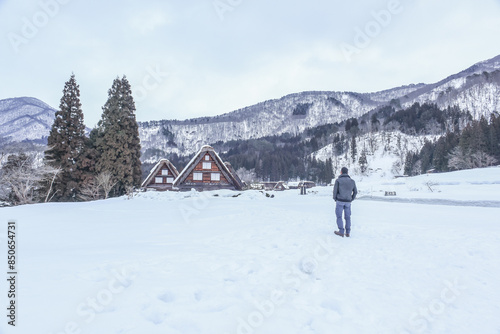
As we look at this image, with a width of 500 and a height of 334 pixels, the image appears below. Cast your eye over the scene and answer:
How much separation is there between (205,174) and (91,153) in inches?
467

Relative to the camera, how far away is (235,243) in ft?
20.2

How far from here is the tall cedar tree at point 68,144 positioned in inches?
940

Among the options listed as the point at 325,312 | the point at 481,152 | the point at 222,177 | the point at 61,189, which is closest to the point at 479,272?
the point at 325,312

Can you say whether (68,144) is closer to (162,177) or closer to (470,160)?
(162,177)

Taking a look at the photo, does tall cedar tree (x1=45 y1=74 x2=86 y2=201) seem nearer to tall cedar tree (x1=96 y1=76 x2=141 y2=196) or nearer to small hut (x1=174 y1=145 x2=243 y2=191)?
tall cedar tree (x1=96 y1=76 x2=141 y2=196)

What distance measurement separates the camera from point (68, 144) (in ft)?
80.7

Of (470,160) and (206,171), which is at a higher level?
(470,160)

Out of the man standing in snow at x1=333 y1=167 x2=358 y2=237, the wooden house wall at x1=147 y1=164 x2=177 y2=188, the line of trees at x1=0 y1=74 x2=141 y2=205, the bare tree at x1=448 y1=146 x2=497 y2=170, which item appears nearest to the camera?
the man standing in snow at x1=333 y1=167 x2=358 y2=237

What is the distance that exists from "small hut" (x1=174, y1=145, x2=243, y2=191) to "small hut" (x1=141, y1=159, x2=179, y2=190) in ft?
24.1

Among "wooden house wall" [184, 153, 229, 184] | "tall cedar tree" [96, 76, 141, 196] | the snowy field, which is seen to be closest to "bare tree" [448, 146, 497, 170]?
"wooden house wall" [184, 153, 229, 184]

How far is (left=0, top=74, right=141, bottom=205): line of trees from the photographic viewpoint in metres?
23.5

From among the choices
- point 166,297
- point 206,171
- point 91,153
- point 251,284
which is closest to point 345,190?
point 251,284

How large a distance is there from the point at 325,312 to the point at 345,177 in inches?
207

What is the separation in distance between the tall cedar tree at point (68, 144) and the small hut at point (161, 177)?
33.9 feet
